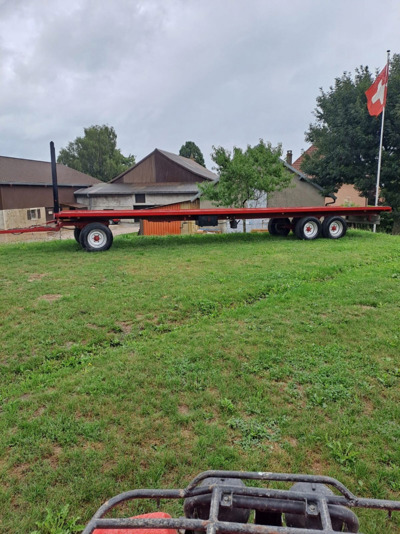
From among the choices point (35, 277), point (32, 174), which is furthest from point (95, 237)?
point (32, 174)

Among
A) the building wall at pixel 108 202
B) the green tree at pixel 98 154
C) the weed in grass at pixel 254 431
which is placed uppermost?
the green tree at pixel 98 154

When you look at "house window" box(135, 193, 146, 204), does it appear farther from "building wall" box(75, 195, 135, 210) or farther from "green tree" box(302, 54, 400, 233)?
"green tree" box(302, 54, 400, 233)

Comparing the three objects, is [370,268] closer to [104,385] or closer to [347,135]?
[104,385]

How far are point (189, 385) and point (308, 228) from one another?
415 inches

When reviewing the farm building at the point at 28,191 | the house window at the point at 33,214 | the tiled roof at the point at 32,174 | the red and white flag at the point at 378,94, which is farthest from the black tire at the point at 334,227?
the house window at the point at 33,214

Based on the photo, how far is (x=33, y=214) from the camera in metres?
39.8

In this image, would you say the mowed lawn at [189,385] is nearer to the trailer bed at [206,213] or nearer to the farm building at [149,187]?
the trailer bed at [206,213]

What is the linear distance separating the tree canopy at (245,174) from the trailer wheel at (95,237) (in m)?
10.9

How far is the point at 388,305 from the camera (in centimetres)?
555

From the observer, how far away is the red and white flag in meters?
17.5

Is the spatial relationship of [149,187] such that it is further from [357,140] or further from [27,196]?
[357,140]

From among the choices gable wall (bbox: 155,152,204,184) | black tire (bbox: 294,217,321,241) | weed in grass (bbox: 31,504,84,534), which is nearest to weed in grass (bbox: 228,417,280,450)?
weed in grass (bbox: 31,504,84,534)

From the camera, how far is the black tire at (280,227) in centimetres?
1367

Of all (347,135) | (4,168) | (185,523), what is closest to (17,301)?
(185,523)
